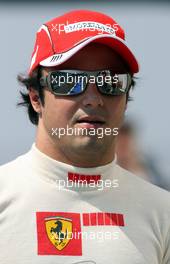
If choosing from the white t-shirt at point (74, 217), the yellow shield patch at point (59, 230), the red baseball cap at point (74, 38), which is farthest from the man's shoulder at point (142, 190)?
the red baseball cap at point (74, 38)

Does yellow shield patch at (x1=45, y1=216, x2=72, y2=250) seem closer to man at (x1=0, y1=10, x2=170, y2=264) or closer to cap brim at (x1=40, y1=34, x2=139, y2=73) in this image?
man at (x1=0, y1=10, x2=170, y2=264)

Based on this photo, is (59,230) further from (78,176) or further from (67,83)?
(67,83)

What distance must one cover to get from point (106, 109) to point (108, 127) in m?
0.06

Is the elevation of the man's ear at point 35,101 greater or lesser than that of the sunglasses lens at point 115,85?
lesser

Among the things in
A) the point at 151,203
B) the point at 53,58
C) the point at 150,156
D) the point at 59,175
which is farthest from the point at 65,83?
the point at 150,156

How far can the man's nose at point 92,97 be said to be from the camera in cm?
322

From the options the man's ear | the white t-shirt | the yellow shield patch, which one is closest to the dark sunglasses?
the man's ear

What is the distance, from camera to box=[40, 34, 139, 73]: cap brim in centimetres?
322

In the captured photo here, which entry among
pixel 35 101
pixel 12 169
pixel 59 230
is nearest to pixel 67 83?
pixel 35 101

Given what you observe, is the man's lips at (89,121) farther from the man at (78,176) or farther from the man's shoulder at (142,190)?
the man's shoulder at (142,190)

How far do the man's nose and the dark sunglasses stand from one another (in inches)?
0.5

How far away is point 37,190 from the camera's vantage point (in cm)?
325

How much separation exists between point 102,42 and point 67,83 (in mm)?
191

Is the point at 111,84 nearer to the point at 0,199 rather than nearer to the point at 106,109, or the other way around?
the point at 106,109
